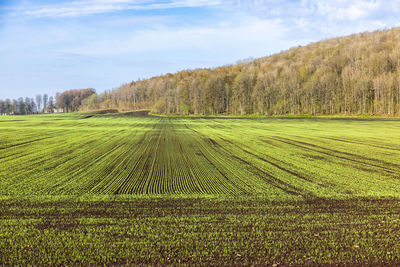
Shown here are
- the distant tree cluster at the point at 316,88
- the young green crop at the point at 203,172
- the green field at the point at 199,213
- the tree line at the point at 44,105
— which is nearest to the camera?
the green field at the point at 199,213

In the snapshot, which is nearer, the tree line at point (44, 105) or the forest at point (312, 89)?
the forest at point (312, 89)

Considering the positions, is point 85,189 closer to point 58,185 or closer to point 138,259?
point 58,185

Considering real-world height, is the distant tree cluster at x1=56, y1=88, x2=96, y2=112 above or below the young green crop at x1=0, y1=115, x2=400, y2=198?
above

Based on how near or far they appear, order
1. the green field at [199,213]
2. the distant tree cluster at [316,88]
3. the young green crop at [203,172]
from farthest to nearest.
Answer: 1. the distant tree cluster at [316,88]
2. the young green crop at [203,172]
3. the green field at [199,213]

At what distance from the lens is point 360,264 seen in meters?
4.89

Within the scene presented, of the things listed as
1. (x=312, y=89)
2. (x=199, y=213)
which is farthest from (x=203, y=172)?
(x=312, y=89)

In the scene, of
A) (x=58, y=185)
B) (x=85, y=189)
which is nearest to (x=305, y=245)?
(x=85, y=189)

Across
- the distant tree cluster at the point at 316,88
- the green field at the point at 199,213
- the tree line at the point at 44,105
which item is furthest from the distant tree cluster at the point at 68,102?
the green field at the point at 199,213

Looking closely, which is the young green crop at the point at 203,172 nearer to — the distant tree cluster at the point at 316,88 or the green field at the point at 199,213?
the green field at the point at 199,213

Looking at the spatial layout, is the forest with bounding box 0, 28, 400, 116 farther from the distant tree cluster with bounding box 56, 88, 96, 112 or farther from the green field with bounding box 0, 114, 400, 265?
the green field with bounding box 0, 114, 400, 265

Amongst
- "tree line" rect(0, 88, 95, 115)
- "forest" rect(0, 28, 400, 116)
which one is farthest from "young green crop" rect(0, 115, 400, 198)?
"tree line" rect(0, 88, 95, 115)

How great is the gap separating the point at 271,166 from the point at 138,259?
370 inches

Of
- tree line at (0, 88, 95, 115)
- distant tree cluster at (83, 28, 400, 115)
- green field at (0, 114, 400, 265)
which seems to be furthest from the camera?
tree line at (0, 88, 95, 115)

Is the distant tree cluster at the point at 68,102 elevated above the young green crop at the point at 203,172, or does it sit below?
above
